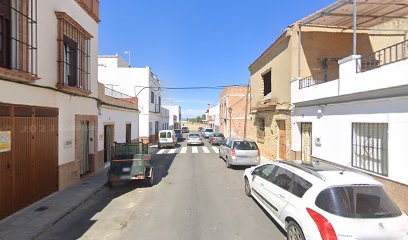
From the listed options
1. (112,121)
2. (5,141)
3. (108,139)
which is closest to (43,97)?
(5,141)

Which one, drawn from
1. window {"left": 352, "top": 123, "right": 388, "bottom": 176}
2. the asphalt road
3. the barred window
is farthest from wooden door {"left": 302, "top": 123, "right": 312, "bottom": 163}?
the barred window

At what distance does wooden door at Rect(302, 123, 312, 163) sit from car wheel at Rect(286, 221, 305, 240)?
7113mm

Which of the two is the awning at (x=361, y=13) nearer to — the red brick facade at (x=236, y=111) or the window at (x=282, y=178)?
the window at (x=282, y=178)

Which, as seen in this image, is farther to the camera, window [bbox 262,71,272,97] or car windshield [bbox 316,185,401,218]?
window [bbox 262,71,272,97]

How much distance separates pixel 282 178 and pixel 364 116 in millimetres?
3734

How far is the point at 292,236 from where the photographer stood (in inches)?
180

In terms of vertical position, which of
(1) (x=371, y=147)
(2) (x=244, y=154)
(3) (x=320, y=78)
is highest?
(3) (x=320, y=78)

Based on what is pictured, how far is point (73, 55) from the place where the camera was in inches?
378

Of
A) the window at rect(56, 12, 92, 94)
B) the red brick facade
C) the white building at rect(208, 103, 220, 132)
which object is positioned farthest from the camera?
the white building at rect(208, 103, 220, 132)

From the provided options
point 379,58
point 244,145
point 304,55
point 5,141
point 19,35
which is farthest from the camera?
point 244,145

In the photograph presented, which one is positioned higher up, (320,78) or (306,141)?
(320,78)

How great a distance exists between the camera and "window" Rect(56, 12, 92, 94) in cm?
830

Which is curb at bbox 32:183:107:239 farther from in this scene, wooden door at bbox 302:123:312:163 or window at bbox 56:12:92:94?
wooden door at bbox 302:123:312:163

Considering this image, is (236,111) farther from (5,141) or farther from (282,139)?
(5,141)
